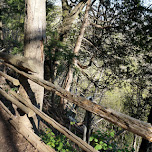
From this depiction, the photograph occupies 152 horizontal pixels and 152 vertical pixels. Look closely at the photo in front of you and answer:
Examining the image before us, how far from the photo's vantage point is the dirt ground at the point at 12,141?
2.56 metres

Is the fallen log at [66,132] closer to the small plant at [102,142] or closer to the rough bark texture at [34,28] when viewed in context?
the small plant at [102,142]

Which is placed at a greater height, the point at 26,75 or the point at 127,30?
the point at 127,30

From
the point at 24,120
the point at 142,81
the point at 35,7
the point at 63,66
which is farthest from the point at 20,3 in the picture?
the point at 142,81

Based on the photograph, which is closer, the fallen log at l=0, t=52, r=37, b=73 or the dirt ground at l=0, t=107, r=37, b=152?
the fallen log at l=0, t=52, r=37, b=73

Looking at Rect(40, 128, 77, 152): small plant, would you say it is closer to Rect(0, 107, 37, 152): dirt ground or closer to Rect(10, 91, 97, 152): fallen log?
Rect(0, 107, 37, 152): dirt ground

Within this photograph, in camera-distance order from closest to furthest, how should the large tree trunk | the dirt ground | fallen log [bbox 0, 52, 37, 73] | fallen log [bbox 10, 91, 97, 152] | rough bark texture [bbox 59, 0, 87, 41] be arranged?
fallen log [bbox 10, 91, 97, 152], fallen log [bbox 0, 52, 37, 73], the dirt ground, the large tree trunk, rough bark texture [bbox 59, 0, 87, 41]

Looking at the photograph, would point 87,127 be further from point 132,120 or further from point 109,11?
point 109,11

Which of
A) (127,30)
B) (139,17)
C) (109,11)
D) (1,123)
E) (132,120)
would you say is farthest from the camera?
(109,11)

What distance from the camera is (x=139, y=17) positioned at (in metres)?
6.42

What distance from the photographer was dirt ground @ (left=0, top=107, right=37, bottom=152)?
2559mm

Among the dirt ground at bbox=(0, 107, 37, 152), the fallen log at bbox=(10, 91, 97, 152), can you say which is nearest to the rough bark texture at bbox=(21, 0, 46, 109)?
the fallen log at bbox=(10, 91, 97, 152)

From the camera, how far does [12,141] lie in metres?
2.71

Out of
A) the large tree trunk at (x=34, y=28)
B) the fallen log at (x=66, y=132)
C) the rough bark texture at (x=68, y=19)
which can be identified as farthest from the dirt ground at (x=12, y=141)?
the rough bark texture at (x=68, y=19)

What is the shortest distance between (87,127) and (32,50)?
2169 mm
